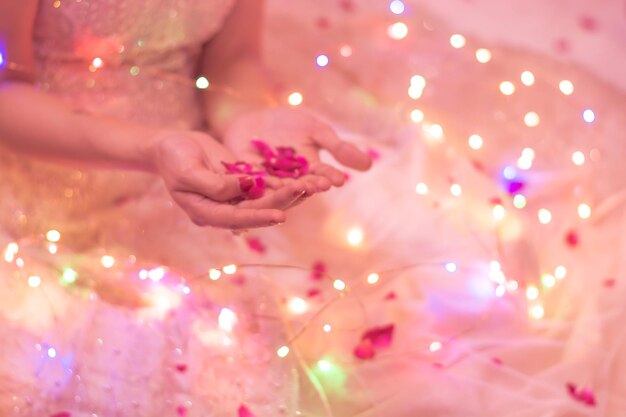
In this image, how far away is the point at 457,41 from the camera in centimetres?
149

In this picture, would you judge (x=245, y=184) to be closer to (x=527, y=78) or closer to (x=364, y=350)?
(x=364, y=350)

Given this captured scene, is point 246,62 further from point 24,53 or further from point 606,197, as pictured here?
point 606,197

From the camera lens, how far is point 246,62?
3.97 ft

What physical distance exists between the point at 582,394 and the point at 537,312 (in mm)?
130

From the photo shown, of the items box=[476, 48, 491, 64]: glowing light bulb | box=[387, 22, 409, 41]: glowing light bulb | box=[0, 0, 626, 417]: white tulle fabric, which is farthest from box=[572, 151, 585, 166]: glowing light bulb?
box=[387, 22, 409, 41]: glowing light bulb

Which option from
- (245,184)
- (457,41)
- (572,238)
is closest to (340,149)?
(245,184)

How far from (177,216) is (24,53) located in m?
0.24

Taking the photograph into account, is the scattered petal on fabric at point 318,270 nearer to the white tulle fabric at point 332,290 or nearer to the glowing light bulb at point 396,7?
the white tulle fabric at point 332,290

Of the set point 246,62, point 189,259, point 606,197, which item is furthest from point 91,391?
point 606,197

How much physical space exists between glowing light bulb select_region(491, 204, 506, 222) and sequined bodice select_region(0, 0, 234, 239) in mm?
409

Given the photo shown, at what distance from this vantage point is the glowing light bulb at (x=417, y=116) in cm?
132

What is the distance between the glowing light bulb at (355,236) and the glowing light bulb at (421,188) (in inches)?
3.8

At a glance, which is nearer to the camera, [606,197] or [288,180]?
[288,180]

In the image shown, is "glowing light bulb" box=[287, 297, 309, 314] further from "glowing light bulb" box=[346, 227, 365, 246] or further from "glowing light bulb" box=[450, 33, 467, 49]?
"glowing light bulb" box=[450, 33, 467, 49]
